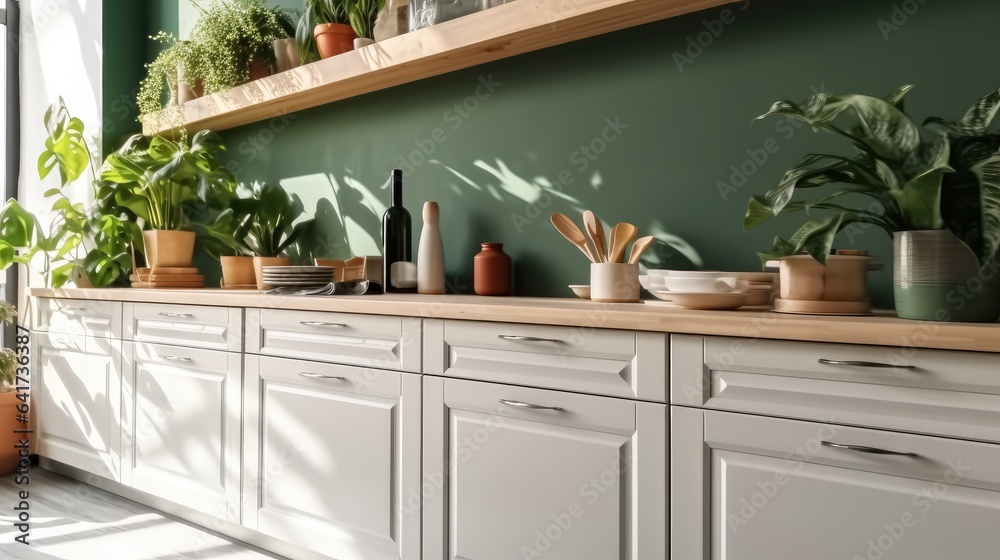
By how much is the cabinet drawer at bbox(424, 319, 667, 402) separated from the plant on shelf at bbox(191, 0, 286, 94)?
5.76ft

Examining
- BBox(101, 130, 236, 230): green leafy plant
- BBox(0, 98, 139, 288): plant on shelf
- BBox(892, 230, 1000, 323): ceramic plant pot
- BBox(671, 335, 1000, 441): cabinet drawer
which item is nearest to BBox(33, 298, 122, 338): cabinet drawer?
BBox(0, 98, 139, 288): plant on shelf

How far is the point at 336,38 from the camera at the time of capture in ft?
8.76

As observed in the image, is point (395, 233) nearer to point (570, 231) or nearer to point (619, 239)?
point (570, 231)

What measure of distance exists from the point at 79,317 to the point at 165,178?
69 cm

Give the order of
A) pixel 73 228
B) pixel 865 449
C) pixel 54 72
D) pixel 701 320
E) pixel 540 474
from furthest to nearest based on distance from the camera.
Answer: pixel 54 72
pixel 73 228
pixel 540 474
pixel 701 320
pixel 865 449

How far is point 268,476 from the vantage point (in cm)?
227

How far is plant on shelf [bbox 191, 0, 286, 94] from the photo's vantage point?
2.99 meters

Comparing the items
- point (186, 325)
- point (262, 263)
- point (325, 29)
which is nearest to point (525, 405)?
point (186, 325)

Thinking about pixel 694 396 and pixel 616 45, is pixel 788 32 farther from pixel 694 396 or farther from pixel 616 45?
pixel 694 396

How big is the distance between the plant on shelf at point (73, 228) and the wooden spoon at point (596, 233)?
2.40m

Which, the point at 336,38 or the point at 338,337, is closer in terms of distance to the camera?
the point at 338,337

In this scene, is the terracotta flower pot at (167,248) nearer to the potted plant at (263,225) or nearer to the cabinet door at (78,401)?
the potted plant at (263,225)

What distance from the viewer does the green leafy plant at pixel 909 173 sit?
4.05ft

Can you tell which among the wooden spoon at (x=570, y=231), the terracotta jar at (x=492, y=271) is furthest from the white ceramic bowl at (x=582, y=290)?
the terracotta jar at (x=492, y=271)
